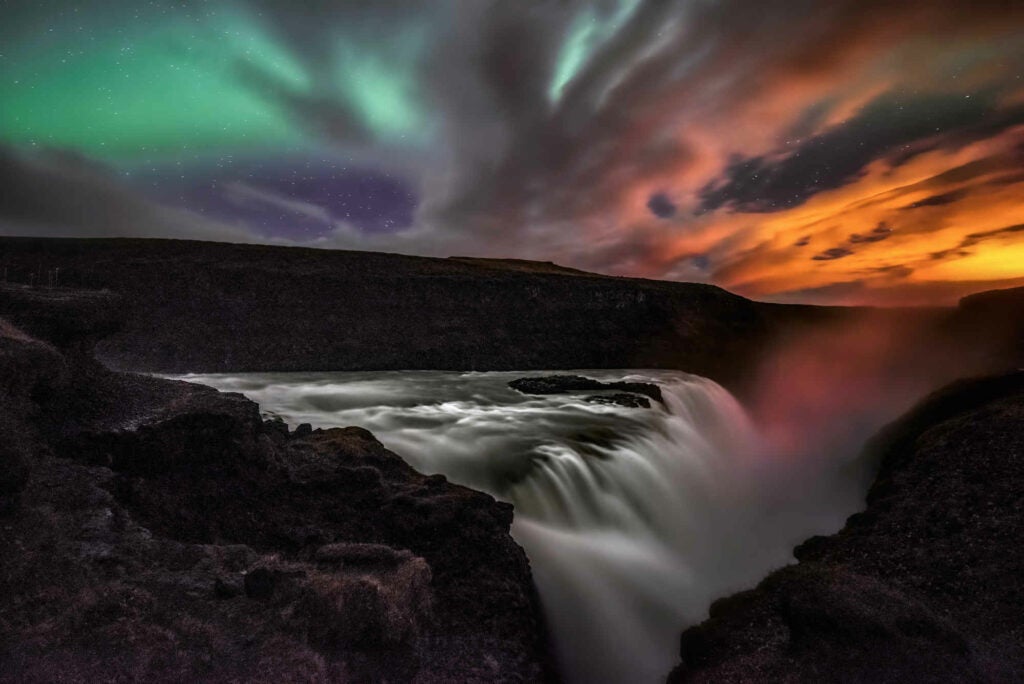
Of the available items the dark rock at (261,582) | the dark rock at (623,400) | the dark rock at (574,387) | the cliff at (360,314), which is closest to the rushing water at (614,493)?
the dark rock at (623,400)

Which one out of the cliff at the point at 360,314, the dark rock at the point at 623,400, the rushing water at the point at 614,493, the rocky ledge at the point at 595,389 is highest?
the cliff at the point at 360,314

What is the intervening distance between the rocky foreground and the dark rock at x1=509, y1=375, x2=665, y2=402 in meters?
13.3

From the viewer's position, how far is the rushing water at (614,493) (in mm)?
6512

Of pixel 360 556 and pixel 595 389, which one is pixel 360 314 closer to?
pixel 595 389

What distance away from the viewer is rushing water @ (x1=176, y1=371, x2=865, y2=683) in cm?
651

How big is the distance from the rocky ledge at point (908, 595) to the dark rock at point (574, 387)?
1147 cm

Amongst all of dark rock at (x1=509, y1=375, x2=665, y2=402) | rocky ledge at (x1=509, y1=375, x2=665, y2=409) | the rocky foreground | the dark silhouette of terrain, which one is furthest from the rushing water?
the rocky foreground

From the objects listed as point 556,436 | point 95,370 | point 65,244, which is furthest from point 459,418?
point 65,244

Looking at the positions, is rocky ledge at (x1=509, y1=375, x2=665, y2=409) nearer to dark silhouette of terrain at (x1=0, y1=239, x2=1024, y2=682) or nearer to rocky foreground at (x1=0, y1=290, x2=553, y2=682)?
dark silhouette of terrain at (x1=0, y1=239, x2=1024, y2=682)

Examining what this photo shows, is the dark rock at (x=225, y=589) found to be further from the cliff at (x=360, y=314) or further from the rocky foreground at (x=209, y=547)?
the cliff at (x=360, y=314)

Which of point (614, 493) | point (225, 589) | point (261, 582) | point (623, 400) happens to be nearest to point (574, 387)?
point (623, 400)

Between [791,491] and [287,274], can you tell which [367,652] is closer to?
[791,491]

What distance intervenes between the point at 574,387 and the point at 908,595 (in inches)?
600

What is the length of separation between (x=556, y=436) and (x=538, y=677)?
310 inches
